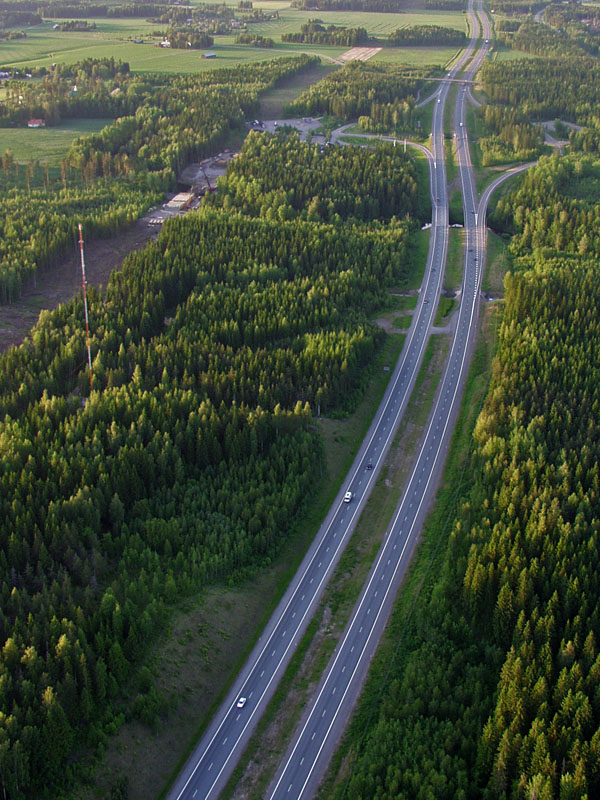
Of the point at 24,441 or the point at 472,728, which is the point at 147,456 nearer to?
the point at 24,441

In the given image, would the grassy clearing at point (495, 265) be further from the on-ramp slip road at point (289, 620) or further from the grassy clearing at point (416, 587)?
the on-ramp slip road at point (289, 620)

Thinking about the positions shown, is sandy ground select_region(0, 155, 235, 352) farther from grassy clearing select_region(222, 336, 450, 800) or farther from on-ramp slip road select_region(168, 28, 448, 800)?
grassy clearing select_region(222, 336, 450, 800)

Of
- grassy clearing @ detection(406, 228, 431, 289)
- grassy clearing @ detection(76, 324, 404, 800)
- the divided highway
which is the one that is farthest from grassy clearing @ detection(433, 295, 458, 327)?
grassy clearing @ detection(76, 324, 404, 800)

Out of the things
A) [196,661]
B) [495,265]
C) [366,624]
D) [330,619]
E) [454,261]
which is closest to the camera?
[196,661]

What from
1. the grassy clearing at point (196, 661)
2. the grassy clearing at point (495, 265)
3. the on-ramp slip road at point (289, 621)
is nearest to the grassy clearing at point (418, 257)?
the grassy clearing at point (495, 265)

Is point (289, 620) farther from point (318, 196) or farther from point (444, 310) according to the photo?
point (318, 196)

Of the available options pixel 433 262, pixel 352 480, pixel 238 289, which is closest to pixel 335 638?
pixel 352 480

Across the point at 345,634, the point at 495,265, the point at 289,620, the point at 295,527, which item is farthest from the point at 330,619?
the point at 495,265
